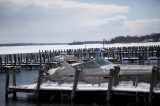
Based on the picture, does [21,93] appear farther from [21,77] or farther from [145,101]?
[21,77]

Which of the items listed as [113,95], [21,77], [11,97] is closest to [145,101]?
[113,95]

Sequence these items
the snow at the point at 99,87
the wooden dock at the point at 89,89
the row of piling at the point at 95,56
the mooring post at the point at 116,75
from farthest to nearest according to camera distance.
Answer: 1. the row of piling at the point at 95,56
2. the mooring post at the point at 116,75
3. the snow at the point at 99,87
4. the wooden dock at the point at 89,89

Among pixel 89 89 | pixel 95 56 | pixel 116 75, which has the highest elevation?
pixel 116 75

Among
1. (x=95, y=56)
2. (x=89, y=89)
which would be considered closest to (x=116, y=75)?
(x=89, y=89)

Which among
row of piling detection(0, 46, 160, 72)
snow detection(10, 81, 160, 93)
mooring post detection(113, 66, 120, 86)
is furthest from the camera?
row of piling detection(0, 46, 160, 72)

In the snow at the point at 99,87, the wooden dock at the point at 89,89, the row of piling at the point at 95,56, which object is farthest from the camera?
the row of piling at the point at 95,56

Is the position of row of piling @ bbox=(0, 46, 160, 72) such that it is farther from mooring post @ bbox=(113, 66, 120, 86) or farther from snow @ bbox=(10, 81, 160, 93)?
mooring post @ bbox=(113, 66, 120, 86)

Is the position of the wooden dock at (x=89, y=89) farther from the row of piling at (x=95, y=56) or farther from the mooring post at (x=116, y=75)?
the row of piling at (x=95, y=56)

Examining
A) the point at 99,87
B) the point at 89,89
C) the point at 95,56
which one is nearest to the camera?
the point at 89,89

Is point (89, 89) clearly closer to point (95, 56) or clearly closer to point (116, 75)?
point (116, 75)

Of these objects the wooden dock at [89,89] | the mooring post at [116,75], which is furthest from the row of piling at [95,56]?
the mooring post at [116,75]

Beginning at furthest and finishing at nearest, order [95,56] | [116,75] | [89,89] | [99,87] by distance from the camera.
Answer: [95,56] < [99,87] < [116,75] < [89,89]

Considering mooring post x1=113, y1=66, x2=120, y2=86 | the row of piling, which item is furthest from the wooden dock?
the row of piling

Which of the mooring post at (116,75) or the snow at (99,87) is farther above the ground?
the mooring post at (116,75)
